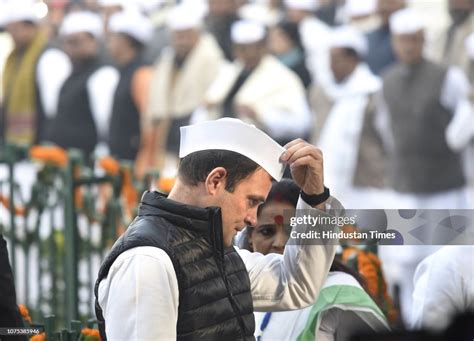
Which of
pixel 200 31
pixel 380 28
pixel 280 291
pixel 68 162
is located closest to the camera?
pixel 280 291

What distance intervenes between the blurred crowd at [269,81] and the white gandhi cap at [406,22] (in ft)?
0.04

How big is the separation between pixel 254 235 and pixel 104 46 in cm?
913

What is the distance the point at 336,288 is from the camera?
12.4 ft

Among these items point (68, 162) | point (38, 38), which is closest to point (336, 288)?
point (68, 162)

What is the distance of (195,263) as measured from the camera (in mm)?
3188

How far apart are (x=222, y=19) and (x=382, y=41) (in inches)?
69.2

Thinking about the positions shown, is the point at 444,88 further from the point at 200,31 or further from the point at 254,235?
the point at 254,235

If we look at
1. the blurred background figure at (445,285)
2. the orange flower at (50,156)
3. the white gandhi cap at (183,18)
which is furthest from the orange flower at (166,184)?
the white gandhi cap at (183,18)

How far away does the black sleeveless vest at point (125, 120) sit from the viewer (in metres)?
12.4

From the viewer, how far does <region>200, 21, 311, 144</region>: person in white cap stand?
11227 mm

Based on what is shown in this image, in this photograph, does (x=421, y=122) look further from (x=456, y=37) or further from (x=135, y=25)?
(x=135, y=25)

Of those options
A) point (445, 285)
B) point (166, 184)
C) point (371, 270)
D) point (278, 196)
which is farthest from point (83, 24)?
point (445, 285)

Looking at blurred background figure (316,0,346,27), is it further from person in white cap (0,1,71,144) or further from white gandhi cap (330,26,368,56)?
person in white cap (0,1,71,144)

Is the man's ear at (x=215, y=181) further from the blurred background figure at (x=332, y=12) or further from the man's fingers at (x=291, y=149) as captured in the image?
the blurred background figure at (x=332, y=12)
